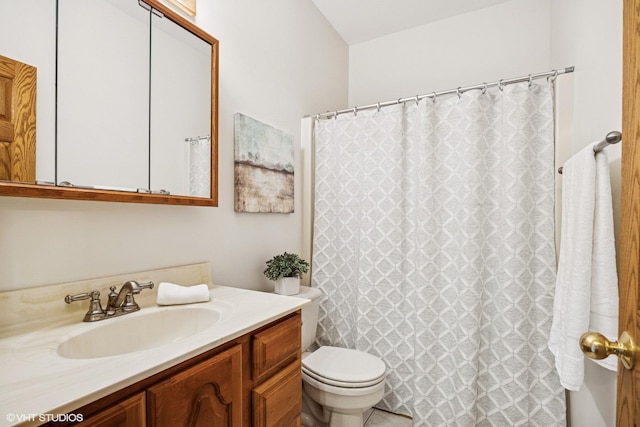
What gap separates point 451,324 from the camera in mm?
1712

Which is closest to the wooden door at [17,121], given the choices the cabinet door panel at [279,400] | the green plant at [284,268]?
the cabinet door panel at [279,400]

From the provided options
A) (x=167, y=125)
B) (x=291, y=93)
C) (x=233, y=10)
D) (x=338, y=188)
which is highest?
A: (x=233, y=10)

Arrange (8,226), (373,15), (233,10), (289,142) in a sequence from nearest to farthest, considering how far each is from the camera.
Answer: (8,226) → (233,10) → (289,142) → (373,15)

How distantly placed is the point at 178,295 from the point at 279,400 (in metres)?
0.53

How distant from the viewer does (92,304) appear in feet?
3.28

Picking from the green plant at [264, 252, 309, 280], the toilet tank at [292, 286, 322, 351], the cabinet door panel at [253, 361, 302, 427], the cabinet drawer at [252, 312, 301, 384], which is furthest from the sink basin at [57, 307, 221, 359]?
the toilet tank at [292, 286, 322, 351]

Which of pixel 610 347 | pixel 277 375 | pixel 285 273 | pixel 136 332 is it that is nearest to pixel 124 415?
pixel 136 332

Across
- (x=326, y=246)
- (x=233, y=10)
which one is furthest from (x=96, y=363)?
(x=233, y=10)

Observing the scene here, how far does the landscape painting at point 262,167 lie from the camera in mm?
1646

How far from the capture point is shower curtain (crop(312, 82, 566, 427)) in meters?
1.58

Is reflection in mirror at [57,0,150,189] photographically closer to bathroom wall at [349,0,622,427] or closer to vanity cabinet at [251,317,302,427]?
vanity cabinet at [251,317,302,427]

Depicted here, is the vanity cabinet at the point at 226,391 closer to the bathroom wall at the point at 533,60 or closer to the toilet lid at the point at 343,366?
the toilet lid at the point at 343,366

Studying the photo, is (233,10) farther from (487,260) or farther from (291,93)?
(487,260)

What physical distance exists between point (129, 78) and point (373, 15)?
1979 millimetres
